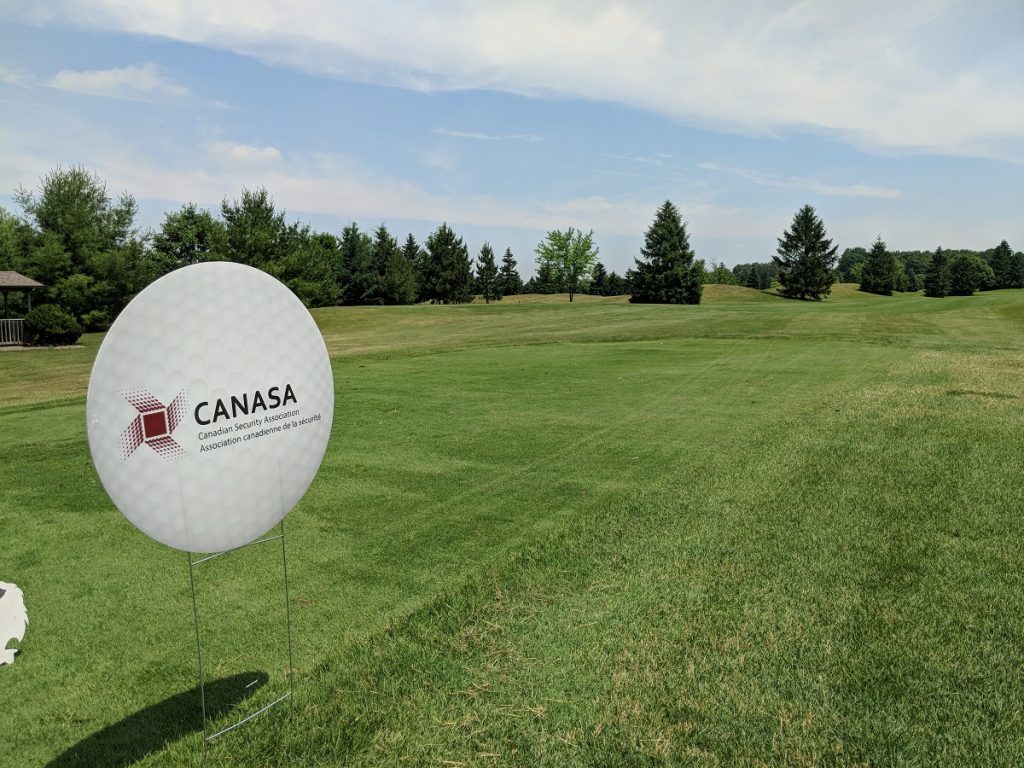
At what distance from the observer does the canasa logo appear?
2715mm

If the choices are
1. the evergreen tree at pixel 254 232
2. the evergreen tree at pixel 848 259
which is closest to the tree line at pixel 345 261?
the evergreen tree at pixel 254 232

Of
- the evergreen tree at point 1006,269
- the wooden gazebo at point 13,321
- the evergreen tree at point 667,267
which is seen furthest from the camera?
the evergreen tree at point 1006,269

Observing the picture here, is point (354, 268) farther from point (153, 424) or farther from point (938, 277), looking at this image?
point (153, 424)

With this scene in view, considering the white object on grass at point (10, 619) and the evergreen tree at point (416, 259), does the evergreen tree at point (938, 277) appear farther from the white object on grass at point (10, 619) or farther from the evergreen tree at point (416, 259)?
the white object on grass at point (10, 619)

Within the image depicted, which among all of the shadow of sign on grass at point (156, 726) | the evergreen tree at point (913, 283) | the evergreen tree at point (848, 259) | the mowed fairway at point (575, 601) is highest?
the evergreen tree at point (848, 259)

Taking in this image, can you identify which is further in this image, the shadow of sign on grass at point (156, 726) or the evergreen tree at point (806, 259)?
the evergreen tree at point (806, 259)

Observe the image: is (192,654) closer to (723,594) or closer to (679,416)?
(723,594)

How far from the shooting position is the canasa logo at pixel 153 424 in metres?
2.71

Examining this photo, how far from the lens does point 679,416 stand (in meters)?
10.6

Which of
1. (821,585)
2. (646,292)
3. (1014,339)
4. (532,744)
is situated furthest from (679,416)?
(646,292)

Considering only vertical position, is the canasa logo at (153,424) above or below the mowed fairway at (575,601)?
above

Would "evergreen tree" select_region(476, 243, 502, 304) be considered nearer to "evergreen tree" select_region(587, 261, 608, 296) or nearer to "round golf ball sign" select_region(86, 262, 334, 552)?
"evergreen tree" select_region(587, 261, 608, 296)

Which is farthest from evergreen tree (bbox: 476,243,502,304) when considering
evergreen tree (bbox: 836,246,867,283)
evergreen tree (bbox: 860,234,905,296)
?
evergreen tree (bbox: 836,246,867,283)

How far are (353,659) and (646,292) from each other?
67.9 m
